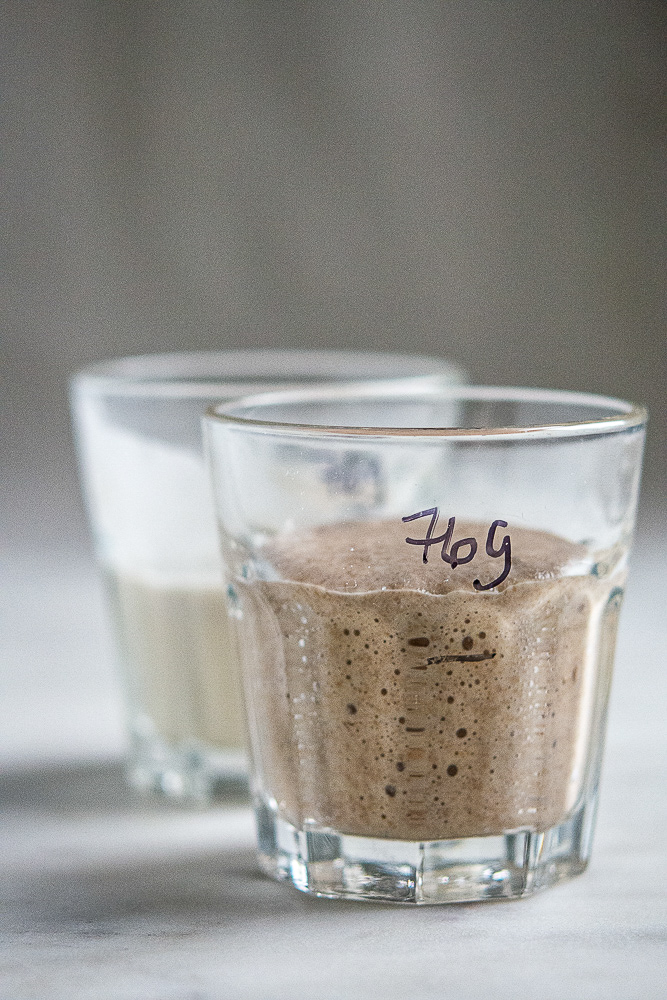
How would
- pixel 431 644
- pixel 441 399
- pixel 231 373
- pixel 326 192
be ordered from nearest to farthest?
pixel 431 644, pixel 441 399, pixel 231 373, pixel 326 192

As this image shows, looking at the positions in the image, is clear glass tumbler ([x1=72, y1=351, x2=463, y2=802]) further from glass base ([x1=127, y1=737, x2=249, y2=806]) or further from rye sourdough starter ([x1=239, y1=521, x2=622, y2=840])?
rye sourdough starter ([x1=239, y1=521, x2=622, y2=840])

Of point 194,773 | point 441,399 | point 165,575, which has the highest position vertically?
point 441,399

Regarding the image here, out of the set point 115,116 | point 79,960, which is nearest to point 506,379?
point 115,116

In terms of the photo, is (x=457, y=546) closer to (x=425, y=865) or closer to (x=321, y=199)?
(x=425, y=865)

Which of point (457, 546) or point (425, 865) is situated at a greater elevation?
point (457, 546)

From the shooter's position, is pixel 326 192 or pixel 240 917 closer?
pixel 240 917

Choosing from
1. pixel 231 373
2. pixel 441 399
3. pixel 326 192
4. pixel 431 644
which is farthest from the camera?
pixel 326 192

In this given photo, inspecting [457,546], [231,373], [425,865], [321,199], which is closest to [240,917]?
[425,865]

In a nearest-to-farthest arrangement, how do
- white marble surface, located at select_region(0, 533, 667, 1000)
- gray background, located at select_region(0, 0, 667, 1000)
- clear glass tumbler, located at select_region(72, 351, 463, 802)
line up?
1. white marble surface, located at select_region(0, 533, 667, 1000)
2. clear glass tumbler, located at select_region(72, 351, 463, 802)
3. gray background, located at select_region(0, 0, 667, 1000)

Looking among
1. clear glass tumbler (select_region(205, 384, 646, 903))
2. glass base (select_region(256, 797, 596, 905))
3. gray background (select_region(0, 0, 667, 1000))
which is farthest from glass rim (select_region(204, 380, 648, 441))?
gray background (select_region(0, 0, 667, 1000))
